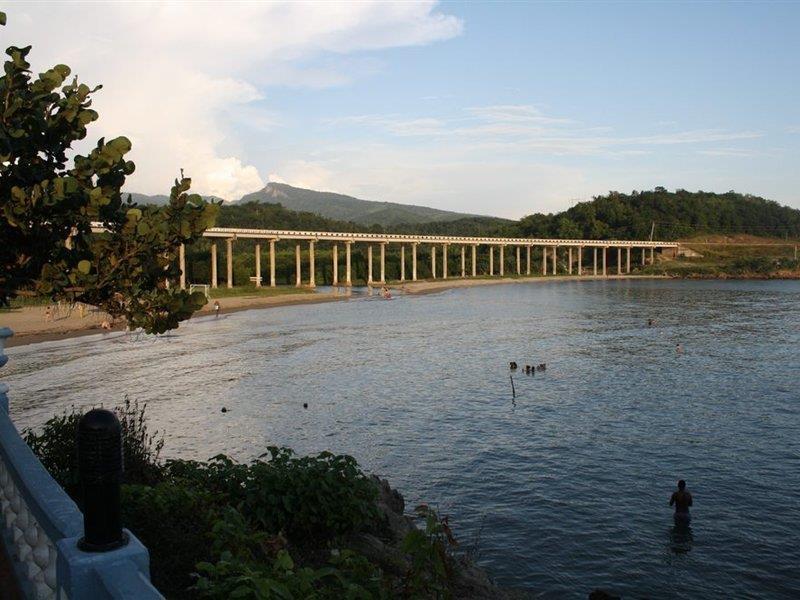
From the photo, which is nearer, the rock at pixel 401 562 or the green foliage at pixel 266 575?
the green foliage at pixel 266 575

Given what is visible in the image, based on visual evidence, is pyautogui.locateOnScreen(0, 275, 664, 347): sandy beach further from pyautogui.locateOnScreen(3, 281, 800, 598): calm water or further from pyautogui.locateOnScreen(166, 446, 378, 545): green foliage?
pyautogui.locateOnScreen(3, 281, 800, 598): calm water

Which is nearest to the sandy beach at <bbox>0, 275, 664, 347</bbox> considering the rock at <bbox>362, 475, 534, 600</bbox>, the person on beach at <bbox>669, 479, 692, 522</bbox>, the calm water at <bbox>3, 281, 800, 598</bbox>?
the calm water at <bbox>3, 281, 800, 598</bbox>

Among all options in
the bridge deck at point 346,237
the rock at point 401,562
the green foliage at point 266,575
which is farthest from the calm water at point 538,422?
the bridge deck at point 346,237

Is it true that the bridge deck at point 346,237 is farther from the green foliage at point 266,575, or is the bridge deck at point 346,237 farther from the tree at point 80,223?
the green foliage at point 266,575

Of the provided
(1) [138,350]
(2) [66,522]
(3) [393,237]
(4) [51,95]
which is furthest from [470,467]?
(3) [393,237]

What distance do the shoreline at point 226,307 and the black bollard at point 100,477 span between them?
23.0 ft

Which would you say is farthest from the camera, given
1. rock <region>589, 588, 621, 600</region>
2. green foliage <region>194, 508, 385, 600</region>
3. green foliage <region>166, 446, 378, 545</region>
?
rock <region>589, 588, 621, 600</region>

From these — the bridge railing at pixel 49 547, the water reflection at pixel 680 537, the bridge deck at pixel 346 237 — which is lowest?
the water reflection at pixel 680 537

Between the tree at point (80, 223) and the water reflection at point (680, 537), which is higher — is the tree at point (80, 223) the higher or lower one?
the higher one

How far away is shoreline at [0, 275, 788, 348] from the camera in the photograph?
185 feet

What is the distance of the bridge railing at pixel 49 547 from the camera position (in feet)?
14.3

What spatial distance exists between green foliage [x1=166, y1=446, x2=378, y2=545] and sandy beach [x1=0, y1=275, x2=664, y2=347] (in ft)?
11.3

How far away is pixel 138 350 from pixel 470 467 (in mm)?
36239

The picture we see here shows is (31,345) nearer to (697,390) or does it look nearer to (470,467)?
(470,467)
